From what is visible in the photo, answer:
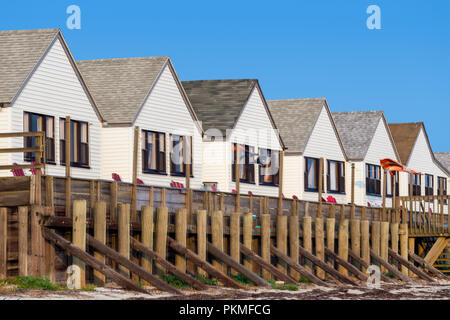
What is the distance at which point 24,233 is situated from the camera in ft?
80.1

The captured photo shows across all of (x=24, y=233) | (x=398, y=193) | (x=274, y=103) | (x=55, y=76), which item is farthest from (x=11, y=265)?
(x=398, y=193)

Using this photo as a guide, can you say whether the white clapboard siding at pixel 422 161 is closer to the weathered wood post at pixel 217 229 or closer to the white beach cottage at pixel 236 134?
the white beach cottage at pixel 236 134

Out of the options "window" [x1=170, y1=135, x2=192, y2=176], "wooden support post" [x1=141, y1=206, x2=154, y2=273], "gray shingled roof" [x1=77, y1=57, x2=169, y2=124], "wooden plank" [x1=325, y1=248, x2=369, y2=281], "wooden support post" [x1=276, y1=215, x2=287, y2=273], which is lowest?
"wooden plank" [x1=325, y1=248, x2=369, y2=281]

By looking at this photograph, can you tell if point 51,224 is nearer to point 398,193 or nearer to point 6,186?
point 6,186

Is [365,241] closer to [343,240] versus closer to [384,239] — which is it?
[343,240]

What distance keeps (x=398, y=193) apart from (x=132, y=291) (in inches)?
1639

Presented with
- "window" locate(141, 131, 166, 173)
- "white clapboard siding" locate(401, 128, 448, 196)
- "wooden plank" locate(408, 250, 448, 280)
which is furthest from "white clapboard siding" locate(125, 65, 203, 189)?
"white clapboard siding" locate(401, 128, 448, 196)

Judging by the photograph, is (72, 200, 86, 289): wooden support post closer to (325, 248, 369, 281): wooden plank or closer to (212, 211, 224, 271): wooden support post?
(212, 211, 224, 271): wooden support post

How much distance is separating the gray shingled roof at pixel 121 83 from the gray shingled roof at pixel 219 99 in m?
5.72

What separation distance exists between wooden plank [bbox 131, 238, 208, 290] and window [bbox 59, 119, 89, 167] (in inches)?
461

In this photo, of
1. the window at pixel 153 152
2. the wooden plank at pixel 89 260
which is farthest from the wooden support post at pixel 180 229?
the window at pixel 153 152

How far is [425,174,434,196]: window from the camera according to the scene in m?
68.4

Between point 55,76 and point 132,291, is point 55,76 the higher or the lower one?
the higher one

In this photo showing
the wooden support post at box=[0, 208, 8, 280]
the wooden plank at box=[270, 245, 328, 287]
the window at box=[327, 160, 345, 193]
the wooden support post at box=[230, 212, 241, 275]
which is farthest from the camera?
the window at box=[327, 160, 345, 193]
